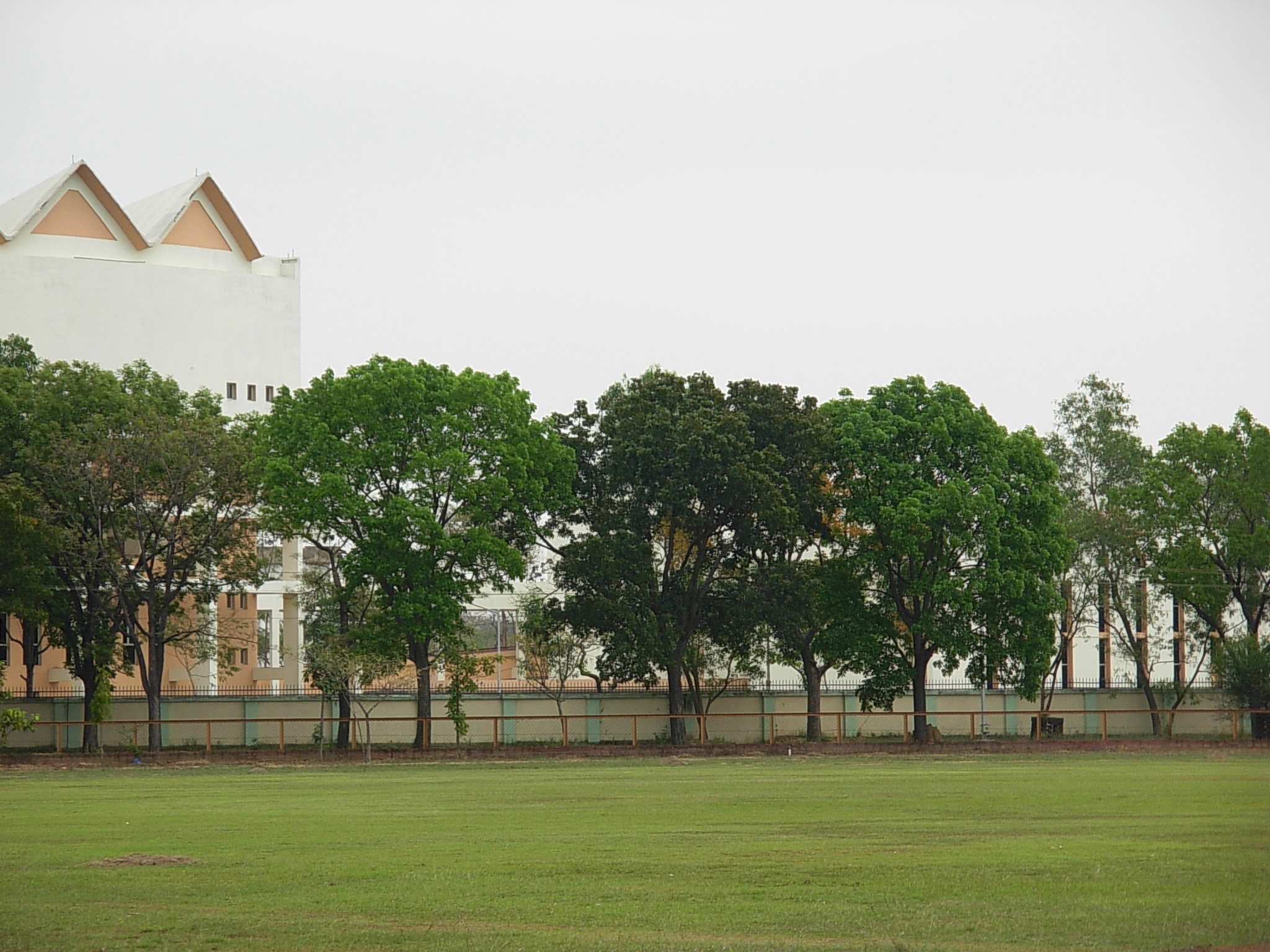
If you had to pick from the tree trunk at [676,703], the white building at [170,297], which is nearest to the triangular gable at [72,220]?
the white building at [170,297]

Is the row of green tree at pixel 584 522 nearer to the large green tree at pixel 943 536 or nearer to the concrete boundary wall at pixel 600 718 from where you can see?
the large green tree at pixel 943 536

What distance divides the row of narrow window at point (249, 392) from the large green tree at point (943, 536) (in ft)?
132

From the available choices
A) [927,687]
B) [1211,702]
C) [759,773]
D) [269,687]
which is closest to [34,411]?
[269,687]

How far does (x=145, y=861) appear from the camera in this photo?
760 inches

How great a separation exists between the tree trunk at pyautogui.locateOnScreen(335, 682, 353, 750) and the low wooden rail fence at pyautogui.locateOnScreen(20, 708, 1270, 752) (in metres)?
0.29

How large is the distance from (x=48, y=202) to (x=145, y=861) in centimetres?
6992

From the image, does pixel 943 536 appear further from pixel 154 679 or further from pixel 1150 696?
pixel 154 679

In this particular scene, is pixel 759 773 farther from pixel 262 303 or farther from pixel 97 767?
pixel 262 303

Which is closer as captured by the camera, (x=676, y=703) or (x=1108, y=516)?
(x=676, y=703)

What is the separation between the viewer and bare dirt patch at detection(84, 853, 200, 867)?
19.1m

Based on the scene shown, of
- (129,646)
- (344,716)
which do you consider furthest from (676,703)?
(129,646)

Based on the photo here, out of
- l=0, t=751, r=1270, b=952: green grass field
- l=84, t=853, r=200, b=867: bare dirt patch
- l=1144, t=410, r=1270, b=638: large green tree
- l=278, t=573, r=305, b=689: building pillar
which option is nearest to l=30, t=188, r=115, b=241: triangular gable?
l=278, t=573, r=305, b=689: building pillar

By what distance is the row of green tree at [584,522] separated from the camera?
54.1 metres

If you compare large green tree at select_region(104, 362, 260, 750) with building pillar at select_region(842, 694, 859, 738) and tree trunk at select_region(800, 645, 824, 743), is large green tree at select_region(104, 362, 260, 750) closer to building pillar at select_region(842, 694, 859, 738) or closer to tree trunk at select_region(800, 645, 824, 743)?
tree trunk at select_region(800, 645, 824, 743)
